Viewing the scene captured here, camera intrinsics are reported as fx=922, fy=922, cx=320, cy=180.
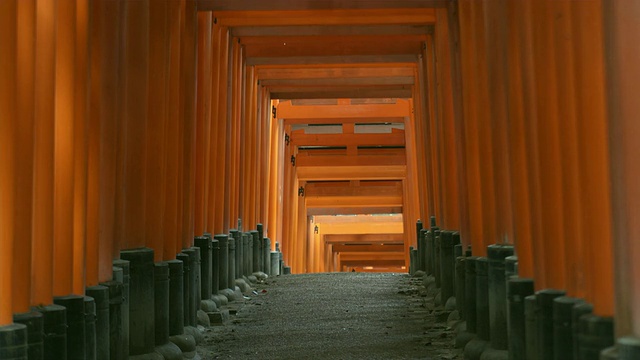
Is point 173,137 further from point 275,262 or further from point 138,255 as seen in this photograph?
point 275,262

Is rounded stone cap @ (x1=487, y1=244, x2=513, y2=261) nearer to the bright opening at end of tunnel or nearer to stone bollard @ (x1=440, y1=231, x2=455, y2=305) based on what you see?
→ stone bollard @ (x1=440, y1=231, x2=455, y2=305)

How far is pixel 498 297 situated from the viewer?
6.82m

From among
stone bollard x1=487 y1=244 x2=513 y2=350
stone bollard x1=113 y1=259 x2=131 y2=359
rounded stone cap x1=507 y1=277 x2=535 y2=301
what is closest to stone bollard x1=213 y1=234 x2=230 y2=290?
stone bollard x1=113 y1=259 x2=131 y2=359

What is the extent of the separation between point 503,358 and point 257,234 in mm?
9513

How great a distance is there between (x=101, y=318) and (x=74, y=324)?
2.00ft

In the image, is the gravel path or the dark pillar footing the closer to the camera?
Result: the dark pillar footing

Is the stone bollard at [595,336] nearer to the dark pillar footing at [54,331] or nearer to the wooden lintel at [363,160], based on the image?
the dark pillar footing at [54,331]

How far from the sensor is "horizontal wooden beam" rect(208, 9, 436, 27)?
1188 cm

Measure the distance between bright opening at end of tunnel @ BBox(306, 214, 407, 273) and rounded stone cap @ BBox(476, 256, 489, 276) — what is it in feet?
76.2

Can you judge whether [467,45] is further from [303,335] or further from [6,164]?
[6,164]

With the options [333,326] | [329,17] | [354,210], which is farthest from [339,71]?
[354,210]

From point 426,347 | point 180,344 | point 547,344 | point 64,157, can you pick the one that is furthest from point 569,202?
point 180,344

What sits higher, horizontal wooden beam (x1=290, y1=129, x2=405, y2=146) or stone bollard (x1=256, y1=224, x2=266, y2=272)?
horizontal wooden beam (x1=290, y1=129, x2=405, y2=146)

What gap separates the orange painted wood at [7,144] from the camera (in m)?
4.15
